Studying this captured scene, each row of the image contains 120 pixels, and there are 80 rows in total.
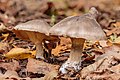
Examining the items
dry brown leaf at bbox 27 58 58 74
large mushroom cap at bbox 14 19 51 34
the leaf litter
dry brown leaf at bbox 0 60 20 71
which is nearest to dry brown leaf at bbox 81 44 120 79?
the leaf litter

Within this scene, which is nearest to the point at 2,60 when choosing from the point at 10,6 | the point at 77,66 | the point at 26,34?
the point at 26,34

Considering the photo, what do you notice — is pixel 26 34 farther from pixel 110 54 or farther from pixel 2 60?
pixel 110 54

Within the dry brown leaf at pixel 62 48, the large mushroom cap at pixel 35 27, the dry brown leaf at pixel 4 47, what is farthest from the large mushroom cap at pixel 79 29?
the dry brown leaf at pixel 4 47

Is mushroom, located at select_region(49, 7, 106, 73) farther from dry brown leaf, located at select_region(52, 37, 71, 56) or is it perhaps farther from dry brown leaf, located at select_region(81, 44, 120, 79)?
dry brown leaf, located at select_region(52, 37, 71, 56)

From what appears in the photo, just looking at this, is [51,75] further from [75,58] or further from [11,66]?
[11,66]

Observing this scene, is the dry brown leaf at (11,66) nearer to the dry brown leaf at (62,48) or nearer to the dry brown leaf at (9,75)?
the dry brown leaf at (9,75)
